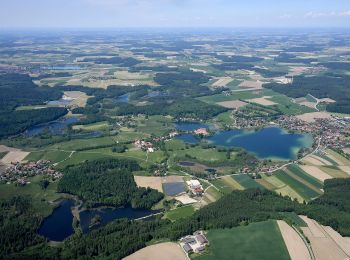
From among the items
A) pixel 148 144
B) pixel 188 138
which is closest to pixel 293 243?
pixel 148 144

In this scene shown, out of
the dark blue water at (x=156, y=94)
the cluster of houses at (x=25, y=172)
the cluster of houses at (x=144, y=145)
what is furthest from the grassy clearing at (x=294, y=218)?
the dark blue water at (x=156, y=94)

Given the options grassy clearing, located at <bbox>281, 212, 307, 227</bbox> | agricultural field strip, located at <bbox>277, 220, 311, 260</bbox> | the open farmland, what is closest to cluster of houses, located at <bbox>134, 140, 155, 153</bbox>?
grassy clearing, located at <bbox>281, 212, 307, 227</bbox>

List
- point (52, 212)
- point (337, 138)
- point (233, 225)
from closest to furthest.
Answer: point (233, 225) → point (52, 212) → point (337, 138)

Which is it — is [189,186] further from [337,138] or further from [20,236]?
[337,138]

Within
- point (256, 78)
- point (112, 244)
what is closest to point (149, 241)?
point (112, 244)

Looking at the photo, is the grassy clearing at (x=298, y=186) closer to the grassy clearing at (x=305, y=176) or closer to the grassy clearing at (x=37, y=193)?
the grassy clearing at (x=305, y=176)
